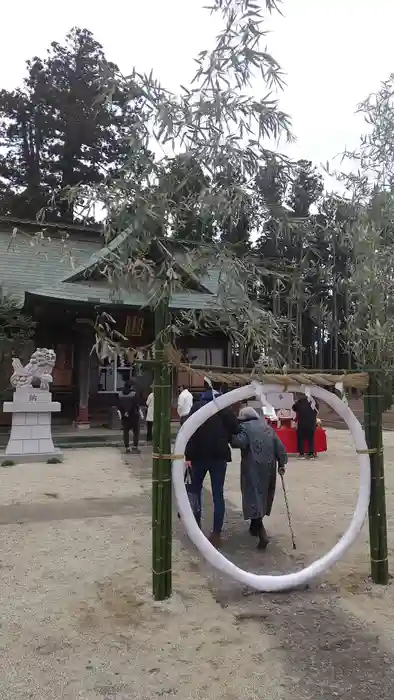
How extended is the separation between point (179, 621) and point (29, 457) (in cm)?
765

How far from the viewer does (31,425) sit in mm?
10742

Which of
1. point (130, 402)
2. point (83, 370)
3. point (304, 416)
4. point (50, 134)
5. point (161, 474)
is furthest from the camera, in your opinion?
point (50, 134)

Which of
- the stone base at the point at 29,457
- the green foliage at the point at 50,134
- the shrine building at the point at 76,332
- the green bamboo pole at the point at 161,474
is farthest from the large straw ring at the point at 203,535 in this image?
the green foliage at the point at 50,134

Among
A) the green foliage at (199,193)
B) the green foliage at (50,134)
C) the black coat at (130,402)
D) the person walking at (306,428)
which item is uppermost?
the green foliage at (50,134)

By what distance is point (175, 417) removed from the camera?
1599 centimetres

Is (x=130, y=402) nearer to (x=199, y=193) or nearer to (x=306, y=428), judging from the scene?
(x=306, y=428)

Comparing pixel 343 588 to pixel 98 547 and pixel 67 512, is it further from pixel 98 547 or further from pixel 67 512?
pixel 67 512

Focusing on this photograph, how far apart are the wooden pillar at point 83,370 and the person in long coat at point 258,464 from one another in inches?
415

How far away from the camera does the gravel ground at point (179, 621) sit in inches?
110

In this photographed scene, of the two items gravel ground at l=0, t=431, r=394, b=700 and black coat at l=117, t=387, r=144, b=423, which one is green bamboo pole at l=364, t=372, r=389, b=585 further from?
black coat at l=117, t=387, r=144, b=423

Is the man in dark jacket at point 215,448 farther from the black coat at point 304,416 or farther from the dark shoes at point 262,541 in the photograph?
the black coat at point 304,416

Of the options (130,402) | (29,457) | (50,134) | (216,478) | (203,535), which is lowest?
(29,457)

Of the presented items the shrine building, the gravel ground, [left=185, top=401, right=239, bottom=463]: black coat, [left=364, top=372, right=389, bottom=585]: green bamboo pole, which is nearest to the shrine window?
the shrine building

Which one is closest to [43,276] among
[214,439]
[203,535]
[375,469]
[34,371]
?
[34,371]
